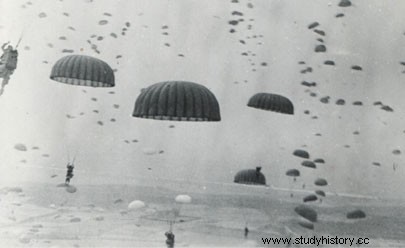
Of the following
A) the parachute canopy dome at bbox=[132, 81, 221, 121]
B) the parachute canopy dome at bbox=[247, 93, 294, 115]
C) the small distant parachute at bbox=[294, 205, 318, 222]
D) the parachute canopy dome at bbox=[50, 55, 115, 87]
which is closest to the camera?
the parachute canopy dome at bbox=[132, 81, 221, 121]

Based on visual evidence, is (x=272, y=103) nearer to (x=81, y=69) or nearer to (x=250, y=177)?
(x=81, y=69)

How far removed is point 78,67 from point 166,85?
6.88 meters

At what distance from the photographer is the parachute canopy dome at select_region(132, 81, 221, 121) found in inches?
770

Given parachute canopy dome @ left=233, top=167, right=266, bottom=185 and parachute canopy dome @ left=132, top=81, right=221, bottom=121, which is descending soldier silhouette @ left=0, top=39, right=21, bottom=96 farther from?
parachute canopy dome @ left=233, top=167, right=266, bottom=185

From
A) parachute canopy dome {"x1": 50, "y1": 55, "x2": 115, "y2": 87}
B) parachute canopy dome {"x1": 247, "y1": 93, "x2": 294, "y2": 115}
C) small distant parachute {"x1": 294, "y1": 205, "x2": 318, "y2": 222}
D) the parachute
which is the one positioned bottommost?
small distant parachute {"x1": 294, "y1": 205, "x2": 318, "y2": 222}

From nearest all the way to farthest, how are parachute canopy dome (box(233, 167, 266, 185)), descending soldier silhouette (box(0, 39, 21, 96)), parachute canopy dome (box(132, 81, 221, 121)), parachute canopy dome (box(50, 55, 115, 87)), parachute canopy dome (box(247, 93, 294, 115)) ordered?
parachute canopy dome (box(132, 81, 221, 121)) → parachute canopy dome (box(50, 55, 115, 87)) → descending soldier silhouette (box(0, 39, 21, 96)) → parachute canopy dome (box(247, 93, 294, 115)) → parachute canopy dome (box(233, 167, 266, 185))

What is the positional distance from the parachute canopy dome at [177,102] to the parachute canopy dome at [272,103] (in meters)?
13.0

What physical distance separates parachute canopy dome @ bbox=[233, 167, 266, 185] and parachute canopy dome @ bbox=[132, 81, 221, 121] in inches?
1004

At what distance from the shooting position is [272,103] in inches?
1291

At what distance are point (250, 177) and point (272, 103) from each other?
586 inches

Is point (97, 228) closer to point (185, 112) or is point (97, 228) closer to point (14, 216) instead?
point (14, 216)

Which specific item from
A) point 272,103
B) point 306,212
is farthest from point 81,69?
point 306,212

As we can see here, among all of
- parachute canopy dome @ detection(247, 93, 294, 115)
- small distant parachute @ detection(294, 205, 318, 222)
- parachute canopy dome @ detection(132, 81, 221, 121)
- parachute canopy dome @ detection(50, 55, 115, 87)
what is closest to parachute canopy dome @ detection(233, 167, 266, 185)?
small distant parachute @ detection(294, 205, 318, 222)

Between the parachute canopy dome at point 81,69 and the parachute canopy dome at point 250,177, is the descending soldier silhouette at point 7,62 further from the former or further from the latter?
the parachute canopy dome at point 250,177
